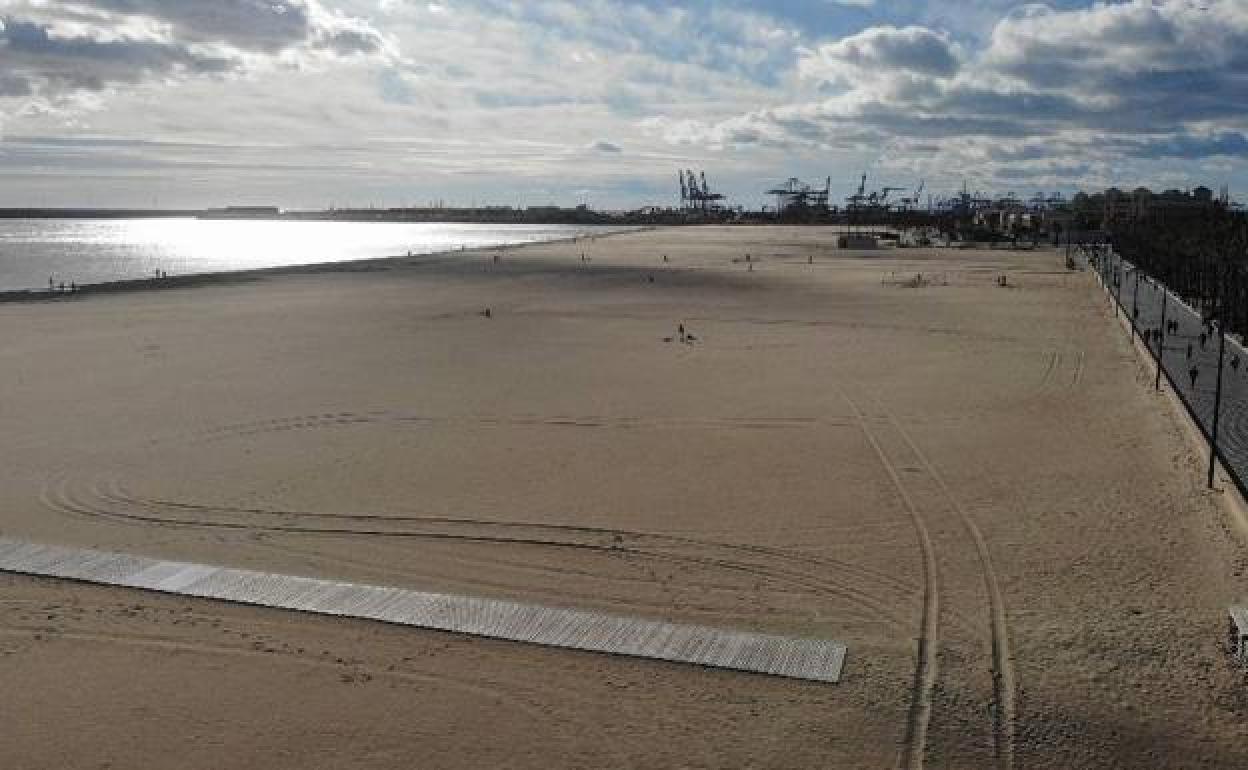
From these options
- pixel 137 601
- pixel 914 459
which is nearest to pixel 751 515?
pixel 914 459

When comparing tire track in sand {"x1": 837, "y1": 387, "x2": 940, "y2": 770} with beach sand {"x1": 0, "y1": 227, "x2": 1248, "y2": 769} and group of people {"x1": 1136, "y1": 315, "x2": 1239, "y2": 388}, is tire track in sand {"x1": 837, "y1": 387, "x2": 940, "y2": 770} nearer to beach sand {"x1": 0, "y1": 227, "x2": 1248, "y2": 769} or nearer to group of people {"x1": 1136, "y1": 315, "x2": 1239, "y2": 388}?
beach sand {"x1": 0, "y1": 227, "x2": 1248, "y2": 769}

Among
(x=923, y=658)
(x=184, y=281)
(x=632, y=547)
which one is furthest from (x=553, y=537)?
(x=184, y=281)

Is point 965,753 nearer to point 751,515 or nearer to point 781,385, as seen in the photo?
point 751,515

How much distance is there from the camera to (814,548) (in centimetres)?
932

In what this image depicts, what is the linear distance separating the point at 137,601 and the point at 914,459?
877 centimetres

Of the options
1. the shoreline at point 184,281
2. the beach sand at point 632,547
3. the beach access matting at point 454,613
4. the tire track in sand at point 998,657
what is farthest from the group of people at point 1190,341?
the shoreline at point 184,281

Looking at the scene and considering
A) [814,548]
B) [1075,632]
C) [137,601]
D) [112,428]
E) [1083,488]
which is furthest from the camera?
[112,428]

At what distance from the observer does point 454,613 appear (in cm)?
788

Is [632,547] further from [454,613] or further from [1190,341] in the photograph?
[1190,341]

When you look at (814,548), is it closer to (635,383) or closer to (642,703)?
(642,703)

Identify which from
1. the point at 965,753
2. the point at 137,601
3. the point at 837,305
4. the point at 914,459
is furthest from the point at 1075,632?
the point at 837,305

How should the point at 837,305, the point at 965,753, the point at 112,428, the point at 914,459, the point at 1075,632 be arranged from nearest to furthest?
the point at 965,753, the point at 1075,632, the point at 914,459, the point at 112,428, the point at 837,305

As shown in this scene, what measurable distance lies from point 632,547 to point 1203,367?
43.0 ft

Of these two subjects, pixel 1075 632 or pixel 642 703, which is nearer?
pixel 642 703
